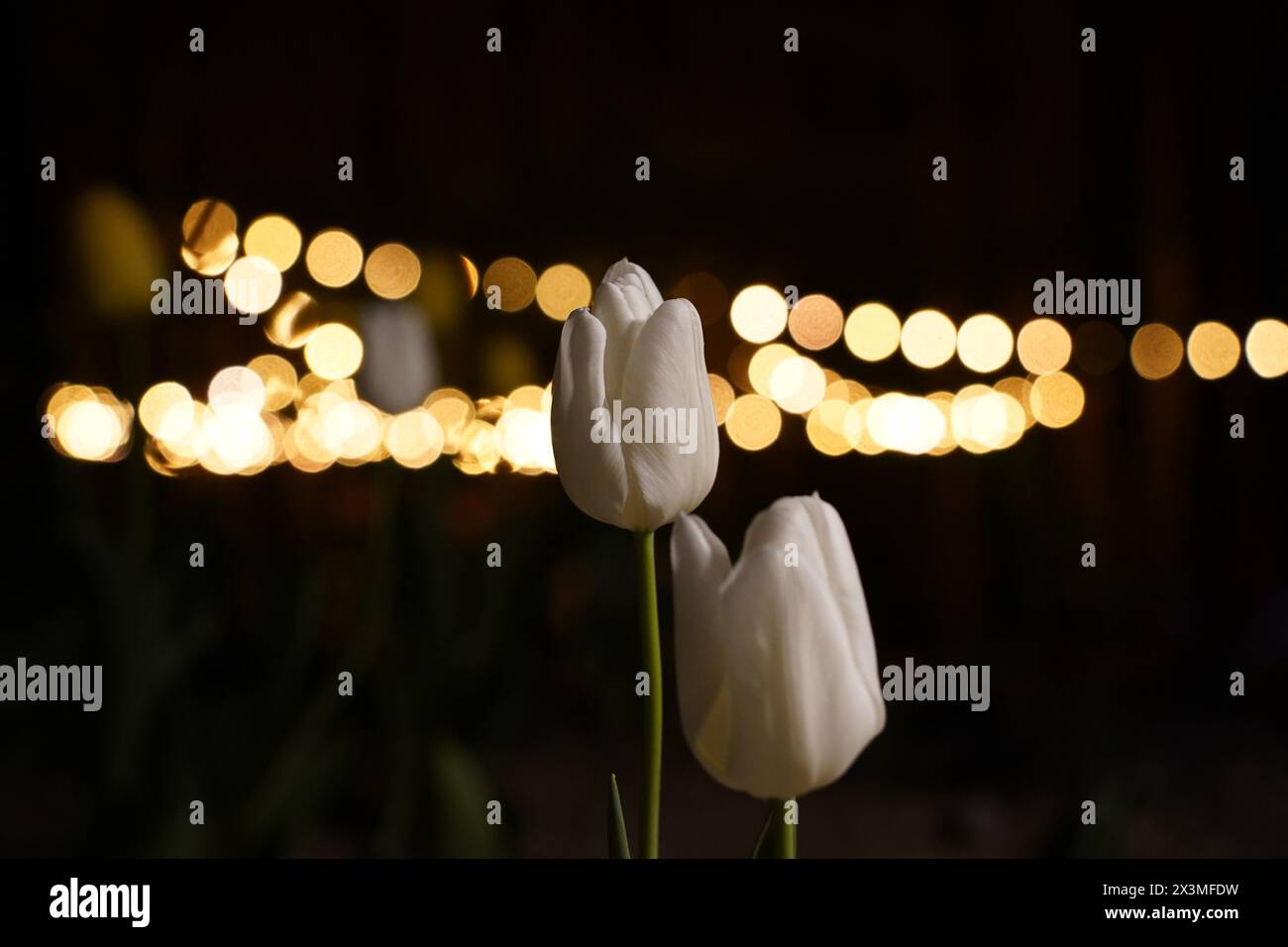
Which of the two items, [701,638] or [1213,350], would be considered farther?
[1213,350]

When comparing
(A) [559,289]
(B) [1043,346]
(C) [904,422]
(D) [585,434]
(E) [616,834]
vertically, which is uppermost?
(A) [559,289]

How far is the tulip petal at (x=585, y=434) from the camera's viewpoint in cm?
34

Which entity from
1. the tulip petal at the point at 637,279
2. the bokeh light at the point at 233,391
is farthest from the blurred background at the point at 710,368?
the tulip petal at the point at 637,279

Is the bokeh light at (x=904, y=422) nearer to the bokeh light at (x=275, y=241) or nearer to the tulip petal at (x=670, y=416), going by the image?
the bokeh light at (x=275, y=241)

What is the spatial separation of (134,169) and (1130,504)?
5.14ft

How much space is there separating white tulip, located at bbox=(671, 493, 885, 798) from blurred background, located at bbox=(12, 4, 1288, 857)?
0.59 m

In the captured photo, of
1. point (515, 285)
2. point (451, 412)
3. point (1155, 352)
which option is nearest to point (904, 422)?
point (1155, 352)

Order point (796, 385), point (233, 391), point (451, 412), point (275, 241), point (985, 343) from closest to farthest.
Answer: point (451, 412) → point (233, 391) → point (275, 241) → point (985, 343) → point (796, 385)

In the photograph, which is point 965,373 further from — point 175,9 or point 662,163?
point 175,9

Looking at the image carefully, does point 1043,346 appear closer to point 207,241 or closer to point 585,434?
point 207,241

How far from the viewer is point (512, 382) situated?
1436mm

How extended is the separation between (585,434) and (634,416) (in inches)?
1.0

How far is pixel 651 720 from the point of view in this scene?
1.04 ft

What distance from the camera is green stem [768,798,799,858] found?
1.00 ft
